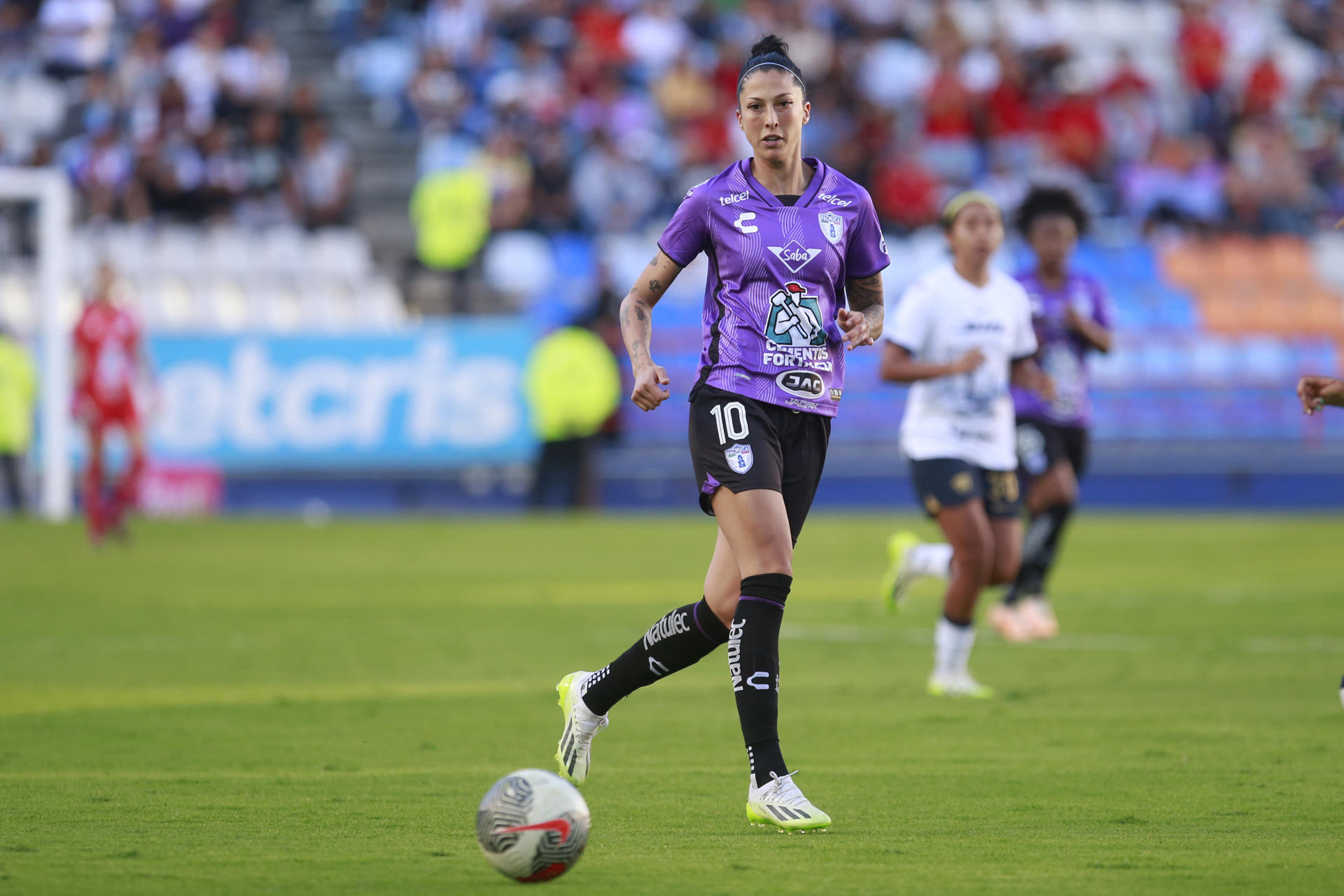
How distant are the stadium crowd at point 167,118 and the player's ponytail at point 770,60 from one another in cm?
1910

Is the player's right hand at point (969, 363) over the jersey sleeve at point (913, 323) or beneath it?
beneath

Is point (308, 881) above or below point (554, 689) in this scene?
above

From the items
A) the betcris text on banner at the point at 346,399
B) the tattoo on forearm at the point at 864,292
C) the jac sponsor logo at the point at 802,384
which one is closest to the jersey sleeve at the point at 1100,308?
the tattoo on forearm at the point at 864,292

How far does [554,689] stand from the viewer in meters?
9.45

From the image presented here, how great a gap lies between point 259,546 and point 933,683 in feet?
35.3

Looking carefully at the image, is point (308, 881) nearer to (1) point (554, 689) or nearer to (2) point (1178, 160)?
(1) point (554, 689)

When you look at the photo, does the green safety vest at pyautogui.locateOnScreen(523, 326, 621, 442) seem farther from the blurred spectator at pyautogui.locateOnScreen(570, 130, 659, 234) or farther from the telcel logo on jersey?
the telcel logo on jersey

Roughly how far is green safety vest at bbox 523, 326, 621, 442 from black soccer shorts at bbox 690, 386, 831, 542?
16.6 metres

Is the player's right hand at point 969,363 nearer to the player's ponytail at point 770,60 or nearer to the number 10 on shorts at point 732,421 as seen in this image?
the player's ponytail at point 770,60

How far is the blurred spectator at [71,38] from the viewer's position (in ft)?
82.6

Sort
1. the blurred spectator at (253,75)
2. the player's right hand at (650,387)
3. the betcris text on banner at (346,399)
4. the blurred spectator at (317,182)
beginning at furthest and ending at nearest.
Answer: the blurred spectator at (253,75) → the blurred spectator at (317,182) → the betcris text on banner at (346,399) → the player's right hand at (650,387)

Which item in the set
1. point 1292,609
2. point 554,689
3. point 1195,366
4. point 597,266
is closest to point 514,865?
point 554,689

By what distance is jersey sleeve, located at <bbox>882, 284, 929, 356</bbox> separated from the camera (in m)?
9.43

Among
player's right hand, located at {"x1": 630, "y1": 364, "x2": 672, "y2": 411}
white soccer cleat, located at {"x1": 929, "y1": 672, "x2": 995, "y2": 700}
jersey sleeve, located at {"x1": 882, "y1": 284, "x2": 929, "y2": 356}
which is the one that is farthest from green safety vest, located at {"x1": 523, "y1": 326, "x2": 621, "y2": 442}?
player's right hand, located at {"x1": 630, "y1": 364, "x2": 672, "y2": 411}
